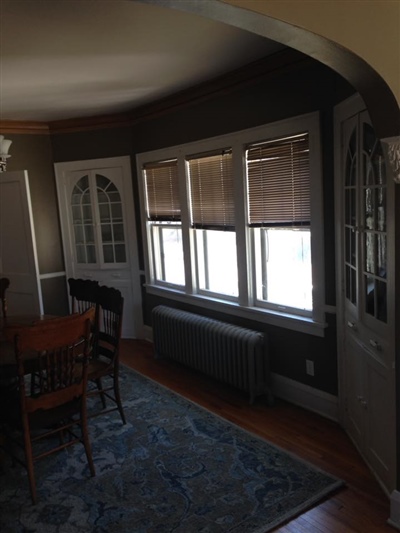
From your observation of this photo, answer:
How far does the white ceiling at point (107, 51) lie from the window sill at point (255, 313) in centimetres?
203

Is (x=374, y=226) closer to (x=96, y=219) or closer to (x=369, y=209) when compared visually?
(x=369, y=209)

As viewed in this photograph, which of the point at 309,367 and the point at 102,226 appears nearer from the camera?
the point at 309,367

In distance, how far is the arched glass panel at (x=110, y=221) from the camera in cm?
582

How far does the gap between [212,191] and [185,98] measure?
0.97m

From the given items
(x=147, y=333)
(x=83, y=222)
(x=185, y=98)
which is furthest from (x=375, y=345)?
(x=83, y=222)

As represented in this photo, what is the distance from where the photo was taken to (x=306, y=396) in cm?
379

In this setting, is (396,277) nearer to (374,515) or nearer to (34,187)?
(374,515)

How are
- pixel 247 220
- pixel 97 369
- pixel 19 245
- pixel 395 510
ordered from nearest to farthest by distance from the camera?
pixel 395 510, pixel 97 369, pixel 247 220, pixel 19 245

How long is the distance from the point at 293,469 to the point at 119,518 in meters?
1.10

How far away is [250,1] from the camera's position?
166cm

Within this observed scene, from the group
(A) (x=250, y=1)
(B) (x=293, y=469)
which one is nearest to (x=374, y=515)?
(B) (x=293, y=469)

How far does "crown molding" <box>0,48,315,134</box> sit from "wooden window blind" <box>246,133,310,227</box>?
53 cm

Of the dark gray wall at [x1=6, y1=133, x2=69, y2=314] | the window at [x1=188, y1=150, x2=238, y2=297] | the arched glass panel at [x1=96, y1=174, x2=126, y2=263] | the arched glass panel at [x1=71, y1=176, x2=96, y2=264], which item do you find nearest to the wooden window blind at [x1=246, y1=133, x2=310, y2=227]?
the window at [x1=188, y1=150, x2=238, y2=297]

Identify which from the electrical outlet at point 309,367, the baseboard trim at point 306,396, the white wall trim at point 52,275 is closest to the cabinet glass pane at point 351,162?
the electrical outlet at point 309,367
